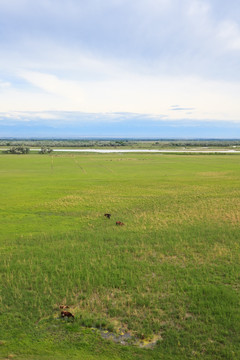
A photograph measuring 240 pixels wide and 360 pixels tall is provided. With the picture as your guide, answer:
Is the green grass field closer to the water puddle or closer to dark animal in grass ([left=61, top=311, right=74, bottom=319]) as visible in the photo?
the water puddle

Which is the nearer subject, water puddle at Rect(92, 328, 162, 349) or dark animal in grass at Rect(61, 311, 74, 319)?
water puddle at Rect(92, 328, 162, 349)

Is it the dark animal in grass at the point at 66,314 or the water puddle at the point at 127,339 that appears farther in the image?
the dark animal in grass at the point at 66,314

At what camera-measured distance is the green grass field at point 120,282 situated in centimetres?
976

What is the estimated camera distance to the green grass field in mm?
9758

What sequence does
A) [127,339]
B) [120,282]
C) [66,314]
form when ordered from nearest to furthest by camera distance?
[127,339], [66,314], [120,282]

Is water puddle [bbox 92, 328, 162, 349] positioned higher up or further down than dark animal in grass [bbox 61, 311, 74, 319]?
further down

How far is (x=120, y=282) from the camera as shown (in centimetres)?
1388

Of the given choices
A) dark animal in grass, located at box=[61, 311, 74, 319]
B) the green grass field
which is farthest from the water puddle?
dark animal in grass, located at box=[61, 311, 74, 319]

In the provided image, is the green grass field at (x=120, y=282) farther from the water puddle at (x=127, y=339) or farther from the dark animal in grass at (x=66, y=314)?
the dark animal in grass at (x=66, y=314)

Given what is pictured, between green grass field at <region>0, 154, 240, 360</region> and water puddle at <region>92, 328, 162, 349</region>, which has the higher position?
green grass field at <region>0, 154, 240, 360</region>

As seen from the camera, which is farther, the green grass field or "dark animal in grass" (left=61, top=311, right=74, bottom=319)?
"dark animal in grass" (left=61, top=311, right=74, bottom=319)

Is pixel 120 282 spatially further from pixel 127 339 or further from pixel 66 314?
pixel 127 339

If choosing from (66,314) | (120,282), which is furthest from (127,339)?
(120,282)

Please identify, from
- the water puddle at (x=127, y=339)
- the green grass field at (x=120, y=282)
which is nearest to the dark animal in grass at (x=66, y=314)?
the green grass field at (x=120, y=282)
